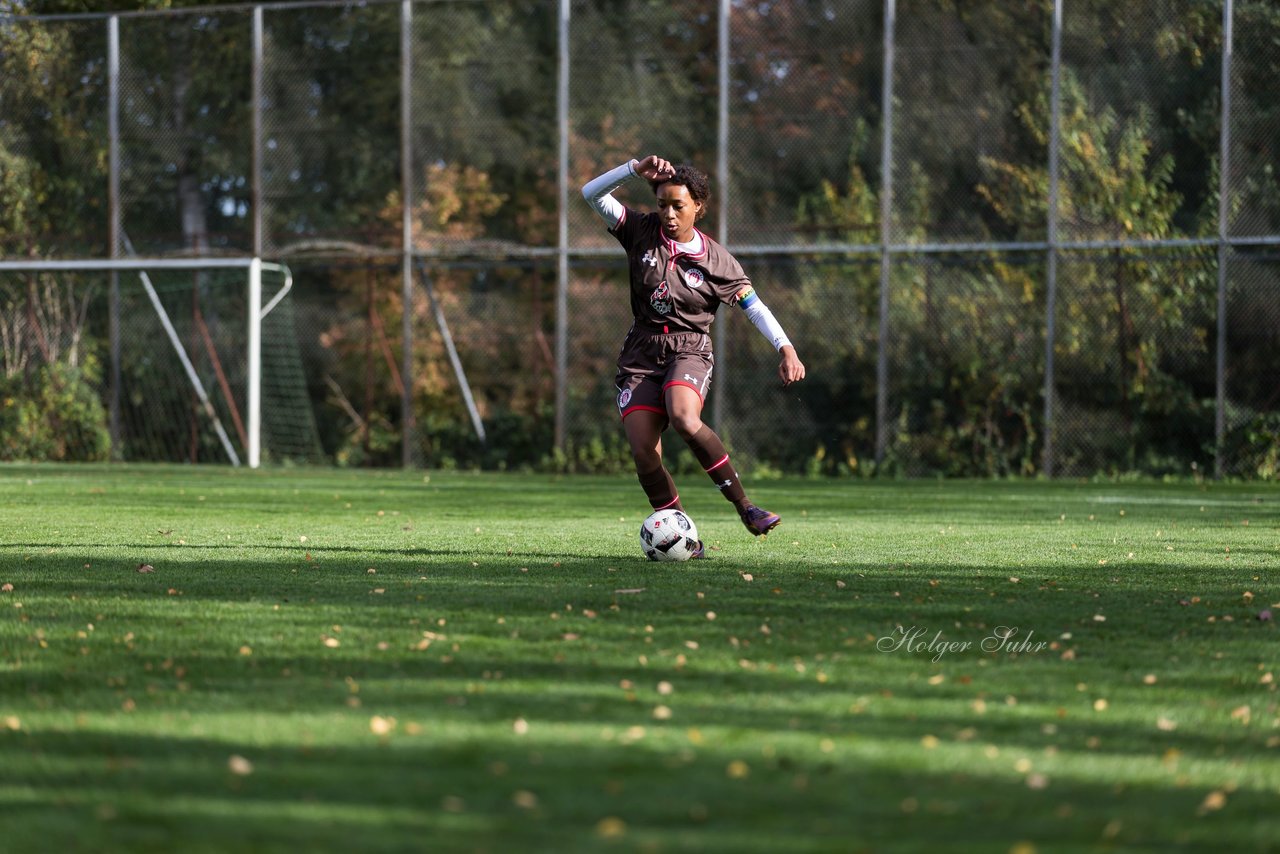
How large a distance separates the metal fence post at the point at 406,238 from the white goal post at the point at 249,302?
181cm

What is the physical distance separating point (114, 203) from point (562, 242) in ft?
21.6

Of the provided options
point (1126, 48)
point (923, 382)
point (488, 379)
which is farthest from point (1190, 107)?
point (488, 379)

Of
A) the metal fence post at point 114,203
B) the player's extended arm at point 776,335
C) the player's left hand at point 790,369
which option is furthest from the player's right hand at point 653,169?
the metal fence post at point 114,203

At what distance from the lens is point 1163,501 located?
13.7 metres

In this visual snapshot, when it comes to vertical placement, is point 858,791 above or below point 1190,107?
below

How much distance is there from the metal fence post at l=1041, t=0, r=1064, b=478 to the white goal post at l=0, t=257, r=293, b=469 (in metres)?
10.0

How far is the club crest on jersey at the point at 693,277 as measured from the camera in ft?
25.7

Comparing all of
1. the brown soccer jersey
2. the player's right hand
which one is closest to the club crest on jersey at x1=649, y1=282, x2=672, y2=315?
the brown soccer jersey

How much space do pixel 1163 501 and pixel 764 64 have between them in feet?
27.7

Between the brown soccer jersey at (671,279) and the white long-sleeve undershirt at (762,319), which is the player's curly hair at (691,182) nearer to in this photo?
the brown soccer jersey at (671,279)

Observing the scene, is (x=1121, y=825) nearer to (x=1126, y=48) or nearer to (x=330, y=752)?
(x=330, y=752)

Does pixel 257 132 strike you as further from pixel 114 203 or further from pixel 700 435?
pixel 700 435

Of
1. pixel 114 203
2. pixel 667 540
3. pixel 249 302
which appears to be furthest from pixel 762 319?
pixel 114 203

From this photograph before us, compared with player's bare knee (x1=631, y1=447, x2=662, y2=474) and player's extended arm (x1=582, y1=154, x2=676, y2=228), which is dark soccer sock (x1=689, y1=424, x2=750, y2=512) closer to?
player's bare knee (x1=631, y1=447, x2=662, y2=474)
